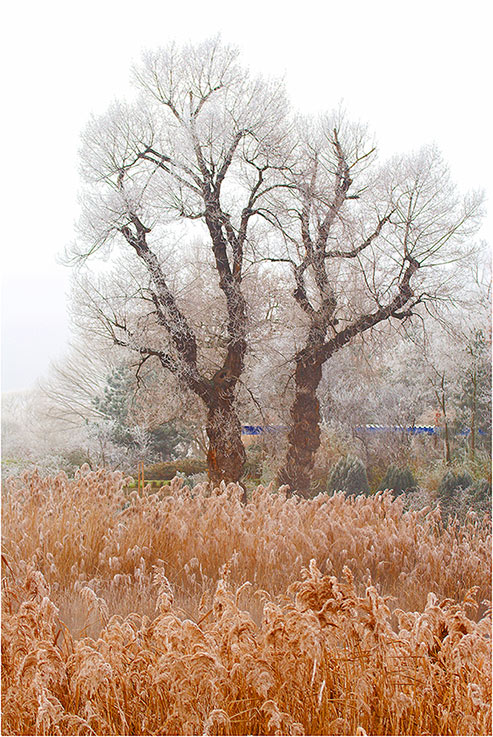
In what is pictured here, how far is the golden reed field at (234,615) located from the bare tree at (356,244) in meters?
0.50

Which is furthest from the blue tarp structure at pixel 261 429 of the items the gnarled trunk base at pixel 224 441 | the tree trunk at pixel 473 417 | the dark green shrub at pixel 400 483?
the tree trunk at pixel 473 417

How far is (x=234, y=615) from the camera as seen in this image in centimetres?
268

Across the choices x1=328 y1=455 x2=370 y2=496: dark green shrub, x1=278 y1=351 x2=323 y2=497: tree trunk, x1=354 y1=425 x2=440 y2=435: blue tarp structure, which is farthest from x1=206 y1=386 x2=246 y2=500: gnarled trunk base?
x1=354 y1=425 x2=440 y2=435: blue tarp structure

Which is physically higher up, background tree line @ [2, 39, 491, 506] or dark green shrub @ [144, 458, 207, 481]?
background tree line @ [2, 39, 491, 506]

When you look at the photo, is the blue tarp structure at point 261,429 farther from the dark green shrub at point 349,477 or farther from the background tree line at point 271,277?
the dark green shrub at point 349,477

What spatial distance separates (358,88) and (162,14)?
1219 mm

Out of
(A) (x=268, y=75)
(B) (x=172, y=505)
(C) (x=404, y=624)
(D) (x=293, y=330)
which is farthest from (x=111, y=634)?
(A) (x=268, y=75)

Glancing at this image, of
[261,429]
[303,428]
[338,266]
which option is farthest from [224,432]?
[338,266]

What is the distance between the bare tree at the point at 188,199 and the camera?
146 inches

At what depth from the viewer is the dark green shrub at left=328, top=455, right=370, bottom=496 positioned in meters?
3.67

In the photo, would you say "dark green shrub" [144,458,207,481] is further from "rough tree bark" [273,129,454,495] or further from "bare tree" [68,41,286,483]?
"rough tree bark" [273,129,454,495]

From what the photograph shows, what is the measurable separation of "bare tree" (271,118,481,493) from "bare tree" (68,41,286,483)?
0.94ft

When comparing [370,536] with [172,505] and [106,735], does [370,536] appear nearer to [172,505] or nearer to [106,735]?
[172,505]

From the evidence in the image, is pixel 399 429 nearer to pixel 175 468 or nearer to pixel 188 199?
pixel 175 468
